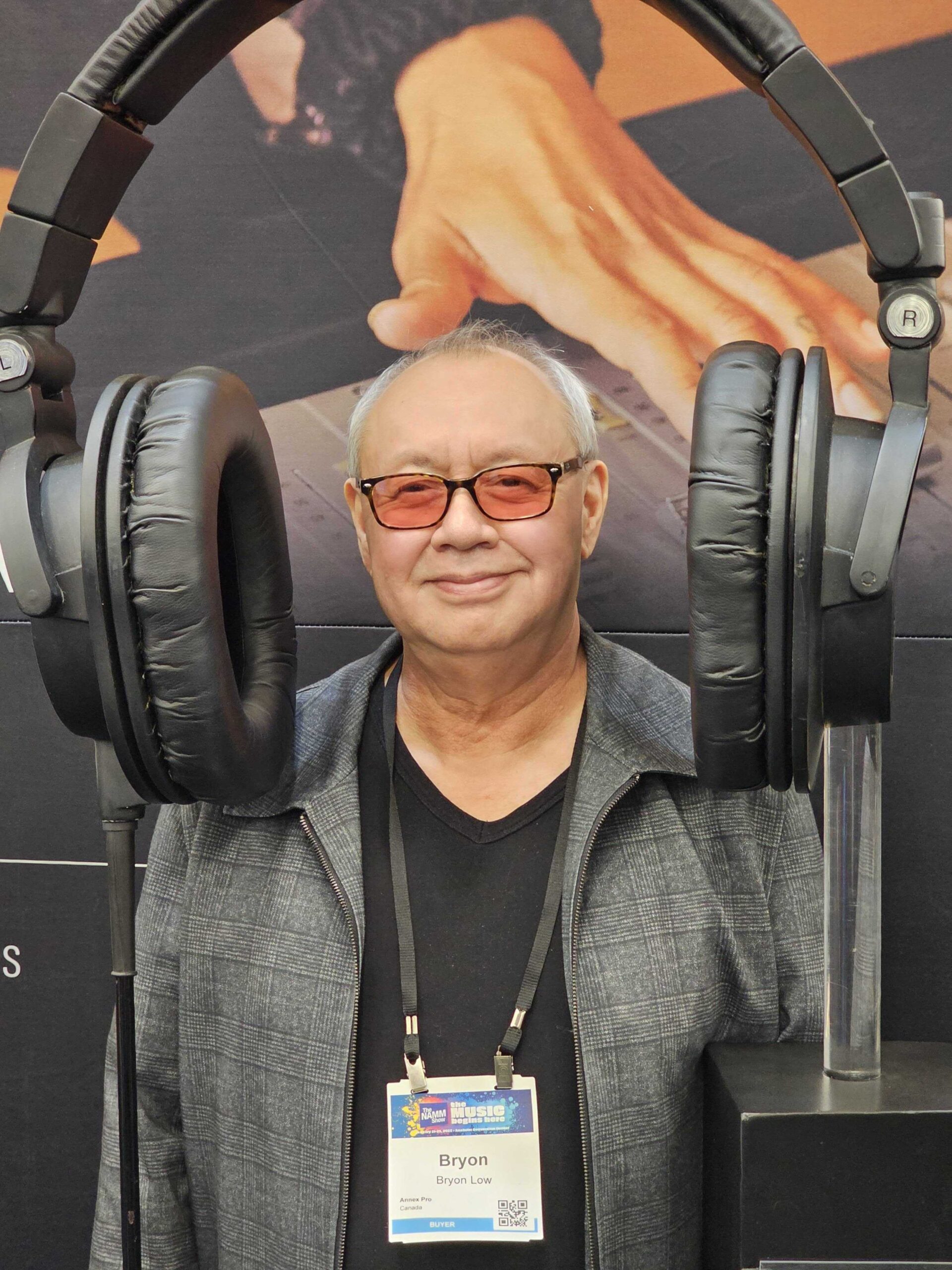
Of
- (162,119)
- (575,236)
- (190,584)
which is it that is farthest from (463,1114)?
(575,236)

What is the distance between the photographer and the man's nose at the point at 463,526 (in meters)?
1.49

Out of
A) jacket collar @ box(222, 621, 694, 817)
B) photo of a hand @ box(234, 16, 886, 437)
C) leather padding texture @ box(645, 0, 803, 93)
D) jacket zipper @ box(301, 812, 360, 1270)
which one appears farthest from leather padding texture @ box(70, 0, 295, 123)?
jacket zipper @ box(301, 812, 360, 1270)

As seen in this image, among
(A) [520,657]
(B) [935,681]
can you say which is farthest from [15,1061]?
(B) [935,681]

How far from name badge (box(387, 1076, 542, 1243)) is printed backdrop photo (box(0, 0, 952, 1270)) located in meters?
0.75

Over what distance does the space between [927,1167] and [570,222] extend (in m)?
1.36

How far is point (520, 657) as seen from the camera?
1564 mm

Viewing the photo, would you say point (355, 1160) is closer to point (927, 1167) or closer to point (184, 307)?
point (927, 1167)

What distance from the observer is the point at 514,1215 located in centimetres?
140

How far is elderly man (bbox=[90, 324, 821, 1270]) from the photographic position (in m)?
1.43

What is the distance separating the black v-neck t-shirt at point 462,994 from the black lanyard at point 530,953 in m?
0.01

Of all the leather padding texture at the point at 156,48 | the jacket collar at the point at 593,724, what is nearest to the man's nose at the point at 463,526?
the jacket collar at the point at 593,724

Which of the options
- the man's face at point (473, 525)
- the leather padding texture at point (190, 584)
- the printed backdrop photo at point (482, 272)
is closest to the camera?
the leather padding texture at point (190, 584)

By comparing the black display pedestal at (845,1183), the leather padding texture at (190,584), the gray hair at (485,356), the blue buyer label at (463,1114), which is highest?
the gray hair at (485,356)

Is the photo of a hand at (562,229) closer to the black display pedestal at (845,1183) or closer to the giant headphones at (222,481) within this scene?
the giant headphones at (222,481)
